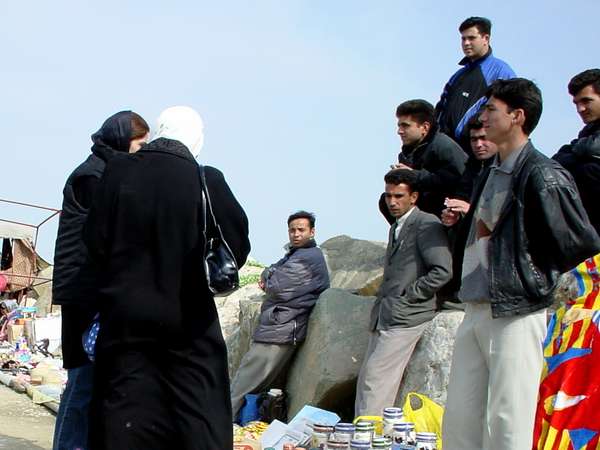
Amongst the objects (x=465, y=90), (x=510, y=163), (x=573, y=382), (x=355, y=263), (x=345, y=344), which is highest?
(x=465, y=90)

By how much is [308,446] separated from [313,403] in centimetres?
159

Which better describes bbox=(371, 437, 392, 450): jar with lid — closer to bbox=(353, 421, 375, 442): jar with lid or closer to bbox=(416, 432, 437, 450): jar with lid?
bbox=(353, 421, 375, 442): jar with lid

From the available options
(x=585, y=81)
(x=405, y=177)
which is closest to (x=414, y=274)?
(x=405, y=177)

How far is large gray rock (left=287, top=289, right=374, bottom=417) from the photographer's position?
7.51 m

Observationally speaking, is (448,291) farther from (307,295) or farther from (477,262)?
(477,262)

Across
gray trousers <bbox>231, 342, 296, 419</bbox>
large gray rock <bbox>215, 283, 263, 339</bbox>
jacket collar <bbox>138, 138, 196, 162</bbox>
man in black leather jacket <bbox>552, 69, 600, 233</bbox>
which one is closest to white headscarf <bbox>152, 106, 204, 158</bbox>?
jacket collar <bbox>138, 138, 196, 162</bbox>

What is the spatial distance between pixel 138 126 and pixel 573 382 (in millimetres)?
2719

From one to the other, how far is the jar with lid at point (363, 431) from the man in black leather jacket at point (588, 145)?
1.86 m

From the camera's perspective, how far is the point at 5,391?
1076cm

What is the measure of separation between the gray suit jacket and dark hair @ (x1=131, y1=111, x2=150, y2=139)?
2.50 meters

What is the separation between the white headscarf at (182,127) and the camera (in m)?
4.04

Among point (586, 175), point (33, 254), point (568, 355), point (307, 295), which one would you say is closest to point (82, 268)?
point (568, 355)

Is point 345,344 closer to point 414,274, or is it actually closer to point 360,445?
point 414,274

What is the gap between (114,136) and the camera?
4844mm
